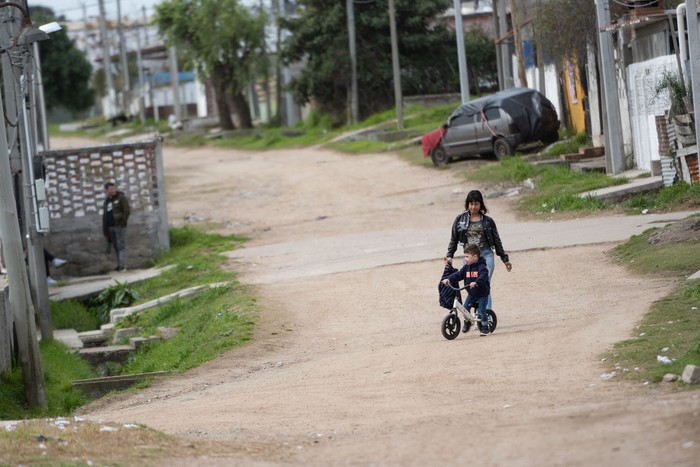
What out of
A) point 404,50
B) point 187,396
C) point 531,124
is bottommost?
point 187,396

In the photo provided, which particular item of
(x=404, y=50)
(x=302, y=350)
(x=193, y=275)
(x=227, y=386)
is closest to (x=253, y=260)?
(x=193, y=275)

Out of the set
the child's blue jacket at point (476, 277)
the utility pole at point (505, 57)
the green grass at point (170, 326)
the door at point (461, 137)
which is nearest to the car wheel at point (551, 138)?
the door at point (461, 137)

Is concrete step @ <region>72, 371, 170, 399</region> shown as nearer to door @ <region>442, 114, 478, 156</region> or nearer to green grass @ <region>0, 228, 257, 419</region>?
green grass @ <region>0, 228, 257, 419</region>

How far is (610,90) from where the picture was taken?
22.9 metres

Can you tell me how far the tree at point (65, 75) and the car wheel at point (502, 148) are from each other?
3242cm

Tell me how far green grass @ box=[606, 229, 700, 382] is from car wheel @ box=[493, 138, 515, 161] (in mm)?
14079

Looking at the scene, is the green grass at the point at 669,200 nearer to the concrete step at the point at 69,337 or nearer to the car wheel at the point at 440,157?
the concrete step at the point at 69,337

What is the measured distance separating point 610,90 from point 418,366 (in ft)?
44.9

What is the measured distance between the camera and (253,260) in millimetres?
21703

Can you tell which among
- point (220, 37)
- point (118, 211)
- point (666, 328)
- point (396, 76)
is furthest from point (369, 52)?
point (666, 328)

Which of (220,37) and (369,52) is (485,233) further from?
(220,37)

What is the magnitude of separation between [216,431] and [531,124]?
2170cm

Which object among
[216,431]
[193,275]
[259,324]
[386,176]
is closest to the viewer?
[216,431]

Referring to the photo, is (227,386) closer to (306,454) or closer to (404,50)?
(306,454)
